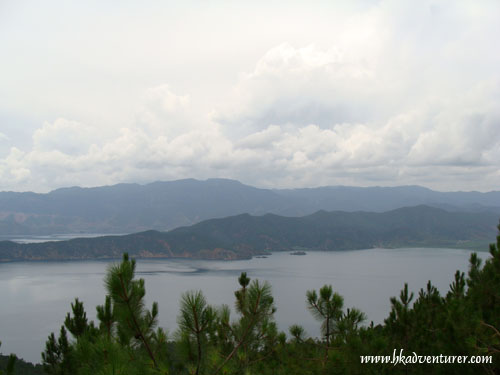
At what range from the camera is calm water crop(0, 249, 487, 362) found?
62.0 meters

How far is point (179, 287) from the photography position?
315ft

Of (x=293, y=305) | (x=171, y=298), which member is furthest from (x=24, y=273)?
(x=293, y=305)

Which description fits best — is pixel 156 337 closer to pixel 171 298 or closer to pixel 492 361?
pixel 492 361

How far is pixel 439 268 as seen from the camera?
121 m

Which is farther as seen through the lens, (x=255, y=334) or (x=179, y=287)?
(x=179, y=287)

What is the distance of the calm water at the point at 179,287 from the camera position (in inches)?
2442

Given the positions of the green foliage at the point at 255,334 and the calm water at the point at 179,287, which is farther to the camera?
the calm water at the point at 179,287

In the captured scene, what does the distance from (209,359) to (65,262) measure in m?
184

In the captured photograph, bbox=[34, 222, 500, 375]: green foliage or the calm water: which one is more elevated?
bbox=[34, 222, 500, 375]: green foliage

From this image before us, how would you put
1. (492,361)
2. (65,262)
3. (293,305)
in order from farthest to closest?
1. (65,262)
2. (293,305)
3. (492,361)

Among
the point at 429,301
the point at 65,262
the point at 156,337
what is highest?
the point at 156,337

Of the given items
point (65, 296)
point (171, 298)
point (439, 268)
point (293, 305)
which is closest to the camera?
point (293, 305)

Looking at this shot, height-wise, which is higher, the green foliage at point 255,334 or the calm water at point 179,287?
the green foliage at point 255,334

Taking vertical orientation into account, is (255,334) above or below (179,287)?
above
